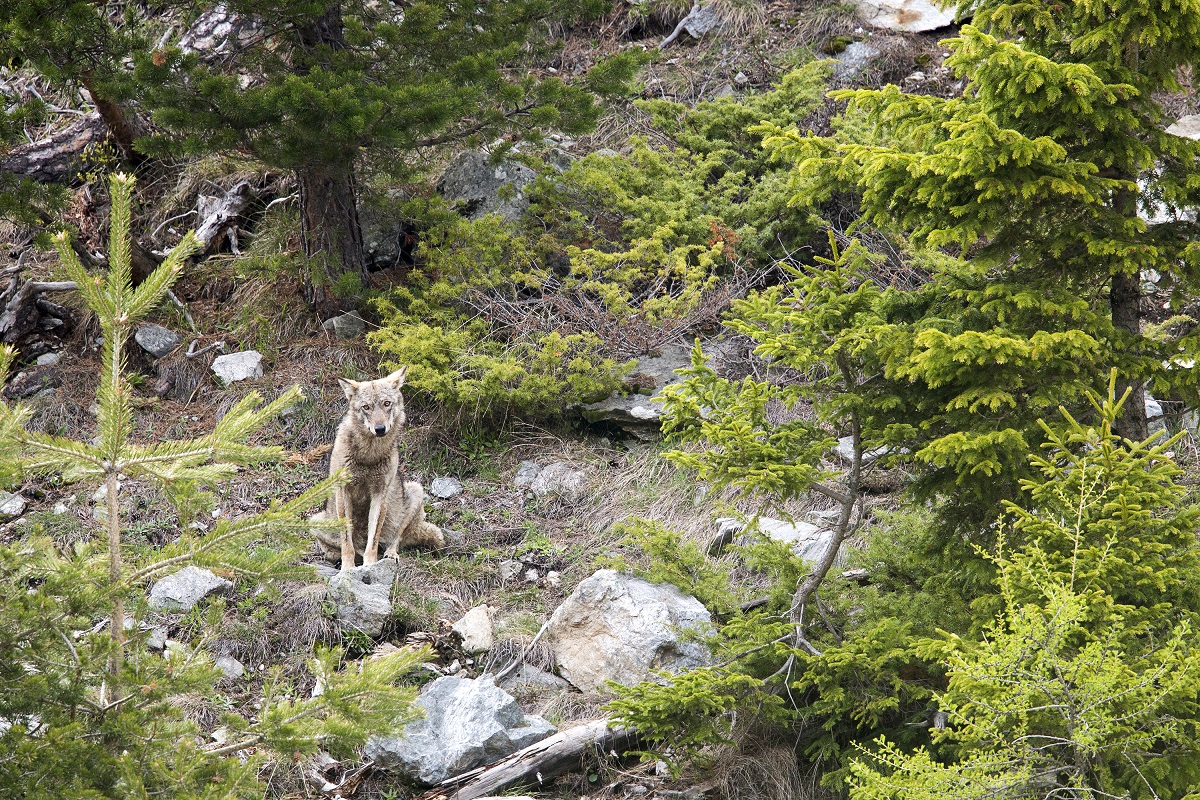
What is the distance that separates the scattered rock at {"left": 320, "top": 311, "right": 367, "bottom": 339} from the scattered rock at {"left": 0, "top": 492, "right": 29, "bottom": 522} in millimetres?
3161

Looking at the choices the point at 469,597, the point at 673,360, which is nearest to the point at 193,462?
the point at 469,597

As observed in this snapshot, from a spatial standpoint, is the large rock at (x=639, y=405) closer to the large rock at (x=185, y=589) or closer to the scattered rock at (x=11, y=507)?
the large rock at (x=185, y=589)

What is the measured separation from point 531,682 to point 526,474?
277 centimetres

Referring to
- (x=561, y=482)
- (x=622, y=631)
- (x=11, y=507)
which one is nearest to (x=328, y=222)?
(x=561, y=482)

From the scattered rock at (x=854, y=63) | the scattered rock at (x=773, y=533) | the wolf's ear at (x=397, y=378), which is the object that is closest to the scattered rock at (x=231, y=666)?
the wolf's ear at (x=397, y=378)

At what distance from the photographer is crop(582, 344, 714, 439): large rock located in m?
9.32

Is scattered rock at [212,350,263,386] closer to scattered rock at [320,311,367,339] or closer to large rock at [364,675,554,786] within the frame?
scattered rock at [320,311,367,339]

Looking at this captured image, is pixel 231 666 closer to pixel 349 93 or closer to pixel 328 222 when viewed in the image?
pixel 349 93

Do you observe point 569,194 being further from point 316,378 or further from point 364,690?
point 364,690

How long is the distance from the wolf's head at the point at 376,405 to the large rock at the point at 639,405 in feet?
7.13

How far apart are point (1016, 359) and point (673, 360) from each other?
17.9 feet

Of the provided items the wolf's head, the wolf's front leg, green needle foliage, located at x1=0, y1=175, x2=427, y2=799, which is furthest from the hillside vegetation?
the wolf's head

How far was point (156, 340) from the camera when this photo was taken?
10.5 meters

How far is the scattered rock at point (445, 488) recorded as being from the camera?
8.96 m
